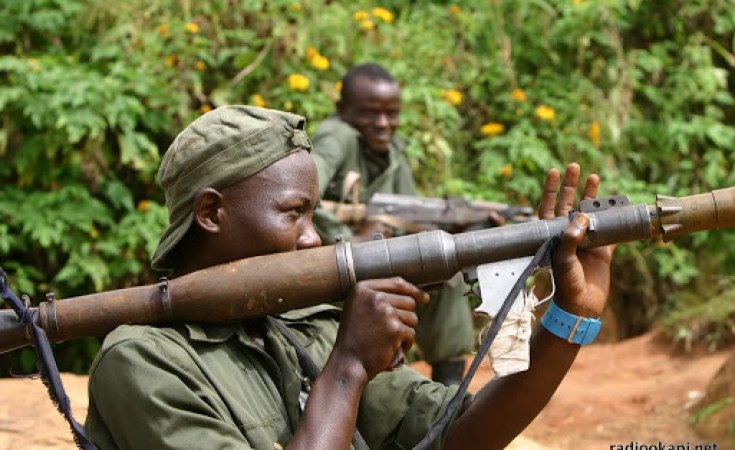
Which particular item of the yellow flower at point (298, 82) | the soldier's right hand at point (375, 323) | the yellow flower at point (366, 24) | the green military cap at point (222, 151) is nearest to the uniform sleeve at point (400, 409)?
the soldier's right hand at point (375, 323)

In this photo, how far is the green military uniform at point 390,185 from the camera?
626cm

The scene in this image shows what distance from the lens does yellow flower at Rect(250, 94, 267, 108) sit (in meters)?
7.04

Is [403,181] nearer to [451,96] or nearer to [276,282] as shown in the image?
[451,96]

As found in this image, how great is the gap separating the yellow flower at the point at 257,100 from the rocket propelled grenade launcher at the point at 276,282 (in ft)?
15.4

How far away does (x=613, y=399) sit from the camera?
23.7ft

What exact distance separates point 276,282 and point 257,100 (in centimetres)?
479

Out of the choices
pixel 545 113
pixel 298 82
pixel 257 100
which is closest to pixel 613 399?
pixel 545 113

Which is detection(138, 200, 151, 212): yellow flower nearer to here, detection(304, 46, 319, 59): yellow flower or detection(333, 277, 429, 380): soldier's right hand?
detection(304, 46, 319, 59): yellow flower

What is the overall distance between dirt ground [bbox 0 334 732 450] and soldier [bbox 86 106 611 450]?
7.17ft

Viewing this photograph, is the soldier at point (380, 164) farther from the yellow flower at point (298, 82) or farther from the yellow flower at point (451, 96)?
the yellow flower at point (451, 96)

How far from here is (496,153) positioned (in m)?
8.60

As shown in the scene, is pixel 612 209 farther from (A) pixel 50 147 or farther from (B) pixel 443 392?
(A) pixel 50 147

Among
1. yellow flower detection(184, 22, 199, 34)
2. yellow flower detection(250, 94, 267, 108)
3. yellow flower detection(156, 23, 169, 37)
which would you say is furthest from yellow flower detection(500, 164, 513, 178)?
yellow flower detection(156, 23, 169, 37)

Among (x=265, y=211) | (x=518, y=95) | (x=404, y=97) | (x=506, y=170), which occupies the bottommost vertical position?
(x=506, y=170)
